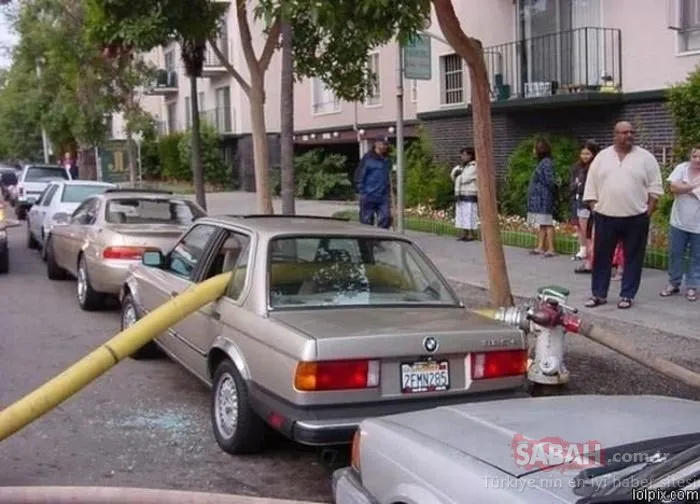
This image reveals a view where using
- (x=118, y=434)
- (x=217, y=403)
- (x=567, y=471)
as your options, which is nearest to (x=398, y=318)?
(x=217, y=403)

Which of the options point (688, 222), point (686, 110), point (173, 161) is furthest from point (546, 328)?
point (173, 161)

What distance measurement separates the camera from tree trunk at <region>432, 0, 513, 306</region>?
8234 millimetres

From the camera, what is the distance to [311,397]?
5.21 m

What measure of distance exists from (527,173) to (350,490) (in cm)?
1436

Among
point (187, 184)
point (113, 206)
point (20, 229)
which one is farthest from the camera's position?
point (187, 184)

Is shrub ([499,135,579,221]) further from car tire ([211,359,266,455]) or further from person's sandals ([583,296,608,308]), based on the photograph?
car tire ([211,359,266,455])

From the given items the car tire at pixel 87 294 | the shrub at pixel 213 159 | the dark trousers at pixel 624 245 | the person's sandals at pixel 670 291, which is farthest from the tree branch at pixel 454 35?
the shrub at pixel 213 159

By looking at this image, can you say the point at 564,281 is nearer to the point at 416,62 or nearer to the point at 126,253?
the point at 416,62

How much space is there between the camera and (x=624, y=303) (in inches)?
394

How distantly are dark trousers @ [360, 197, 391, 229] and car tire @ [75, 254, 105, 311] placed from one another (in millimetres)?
5181

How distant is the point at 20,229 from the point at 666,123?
15.6 meters

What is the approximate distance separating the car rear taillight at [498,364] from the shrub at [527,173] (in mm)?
10878

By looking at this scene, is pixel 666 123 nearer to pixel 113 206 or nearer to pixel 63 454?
pixel 113 206

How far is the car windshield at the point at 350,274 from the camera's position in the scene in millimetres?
6109
